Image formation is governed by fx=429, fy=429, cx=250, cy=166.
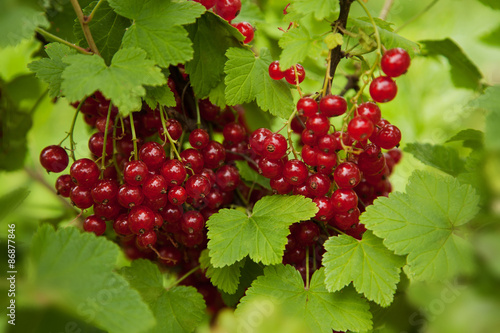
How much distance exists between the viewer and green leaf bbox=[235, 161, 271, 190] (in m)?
0.89

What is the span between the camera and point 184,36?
2.37 feet

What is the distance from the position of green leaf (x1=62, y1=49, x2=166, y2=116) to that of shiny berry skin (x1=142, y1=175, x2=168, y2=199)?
5.5 inches

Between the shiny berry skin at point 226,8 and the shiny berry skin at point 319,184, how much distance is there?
0.36m

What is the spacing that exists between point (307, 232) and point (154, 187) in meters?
0.29

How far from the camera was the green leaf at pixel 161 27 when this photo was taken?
714mm

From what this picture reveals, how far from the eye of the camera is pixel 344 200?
74 cm

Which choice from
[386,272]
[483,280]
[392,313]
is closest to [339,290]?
[386,272]

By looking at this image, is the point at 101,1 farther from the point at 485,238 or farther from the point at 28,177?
the point at 28,177

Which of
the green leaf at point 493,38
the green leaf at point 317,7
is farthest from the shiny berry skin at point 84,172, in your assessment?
the green leaf at point 493,38

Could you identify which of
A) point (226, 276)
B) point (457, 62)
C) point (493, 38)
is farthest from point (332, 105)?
point (493, 38)

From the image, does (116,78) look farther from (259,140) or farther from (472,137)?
(472,137)

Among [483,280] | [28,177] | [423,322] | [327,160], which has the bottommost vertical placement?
[28,177]

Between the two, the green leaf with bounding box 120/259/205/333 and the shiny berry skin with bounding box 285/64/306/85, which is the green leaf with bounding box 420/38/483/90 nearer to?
the shiny berry skin with bounding box 285/64/306/85

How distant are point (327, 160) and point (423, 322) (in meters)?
0.36
